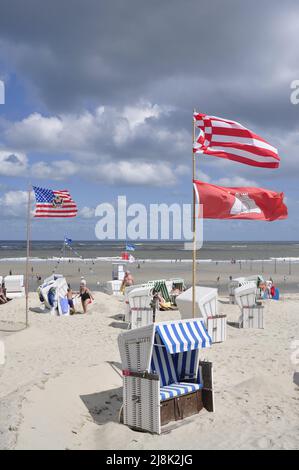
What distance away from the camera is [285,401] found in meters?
7.94

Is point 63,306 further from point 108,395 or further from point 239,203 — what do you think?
point 108,395

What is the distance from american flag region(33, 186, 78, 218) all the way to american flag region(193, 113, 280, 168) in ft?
22.6

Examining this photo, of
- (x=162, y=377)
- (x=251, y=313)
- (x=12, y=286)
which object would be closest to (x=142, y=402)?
(x=162, y=377)

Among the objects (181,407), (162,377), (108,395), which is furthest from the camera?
(108,395)

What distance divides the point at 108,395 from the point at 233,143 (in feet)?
18.3

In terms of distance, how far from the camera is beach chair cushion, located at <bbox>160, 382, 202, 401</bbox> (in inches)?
275

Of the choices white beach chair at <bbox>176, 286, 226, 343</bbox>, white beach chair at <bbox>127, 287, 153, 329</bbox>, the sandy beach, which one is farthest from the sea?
the sandy beach

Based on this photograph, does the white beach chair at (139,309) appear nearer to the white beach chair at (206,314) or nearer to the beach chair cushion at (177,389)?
the white beach chair at (206,314)

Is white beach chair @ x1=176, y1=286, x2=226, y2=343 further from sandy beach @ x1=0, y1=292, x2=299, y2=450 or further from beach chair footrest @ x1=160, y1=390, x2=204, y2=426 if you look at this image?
beach chair footrest @ x1=160, y1=390, x2=204, y2=426

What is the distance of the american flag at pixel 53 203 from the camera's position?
15734 mm

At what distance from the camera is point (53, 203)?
16.2m

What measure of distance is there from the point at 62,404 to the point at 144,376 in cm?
148

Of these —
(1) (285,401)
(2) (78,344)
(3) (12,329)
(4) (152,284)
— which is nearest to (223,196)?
(1) (285,401)

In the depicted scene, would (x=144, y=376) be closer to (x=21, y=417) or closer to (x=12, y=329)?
(x=21, y=417)
